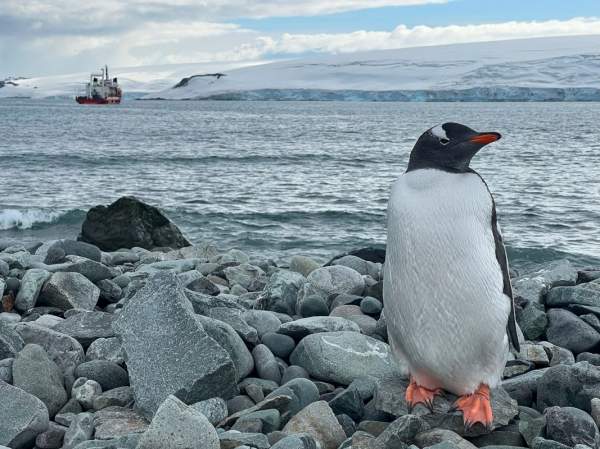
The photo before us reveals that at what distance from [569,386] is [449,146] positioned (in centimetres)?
119

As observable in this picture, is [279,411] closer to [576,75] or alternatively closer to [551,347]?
[551,347]

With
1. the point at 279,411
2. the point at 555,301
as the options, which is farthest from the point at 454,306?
the point at 555,301

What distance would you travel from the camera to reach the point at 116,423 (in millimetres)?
3461

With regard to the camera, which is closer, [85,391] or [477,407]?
[477,407]

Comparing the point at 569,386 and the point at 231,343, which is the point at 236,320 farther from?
the point at 569,386

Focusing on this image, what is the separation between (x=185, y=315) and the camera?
3.64 meters

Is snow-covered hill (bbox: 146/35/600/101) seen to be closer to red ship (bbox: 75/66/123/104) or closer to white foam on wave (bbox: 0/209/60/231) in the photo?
red ship (bbox: 75/66/123/104)

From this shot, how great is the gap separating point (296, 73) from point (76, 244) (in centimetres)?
12513

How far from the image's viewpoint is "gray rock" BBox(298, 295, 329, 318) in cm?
511

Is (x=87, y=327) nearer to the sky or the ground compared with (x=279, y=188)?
nearer to the sky

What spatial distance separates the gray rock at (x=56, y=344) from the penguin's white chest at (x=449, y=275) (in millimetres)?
1766

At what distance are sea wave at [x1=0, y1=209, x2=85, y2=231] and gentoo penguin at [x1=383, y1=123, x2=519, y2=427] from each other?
11.0 m

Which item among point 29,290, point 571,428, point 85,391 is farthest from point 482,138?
point 29,290

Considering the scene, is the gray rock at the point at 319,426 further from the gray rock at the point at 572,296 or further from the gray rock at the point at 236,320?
the gray rock at the point at 572,296
